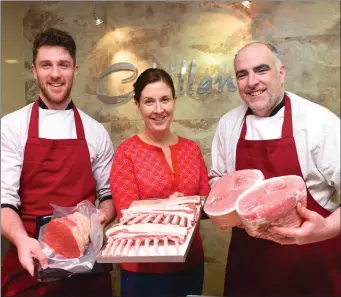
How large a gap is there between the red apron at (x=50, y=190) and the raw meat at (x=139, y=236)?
12.7 inches

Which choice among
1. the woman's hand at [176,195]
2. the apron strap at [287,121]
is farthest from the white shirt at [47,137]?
the apron strap at [287,121]

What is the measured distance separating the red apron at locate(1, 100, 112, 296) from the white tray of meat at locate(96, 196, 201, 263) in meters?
0.27

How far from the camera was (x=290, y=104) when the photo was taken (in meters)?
1.75

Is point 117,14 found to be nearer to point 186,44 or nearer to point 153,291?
point 186,44

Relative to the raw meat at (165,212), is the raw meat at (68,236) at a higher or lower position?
lower

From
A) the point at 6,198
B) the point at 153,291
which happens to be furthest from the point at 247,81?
the point at 6,198

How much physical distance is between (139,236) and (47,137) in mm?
577

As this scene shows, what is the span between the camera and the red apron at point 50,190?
1.81 metres

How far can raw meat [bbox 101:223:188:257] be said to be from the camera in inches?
60.3

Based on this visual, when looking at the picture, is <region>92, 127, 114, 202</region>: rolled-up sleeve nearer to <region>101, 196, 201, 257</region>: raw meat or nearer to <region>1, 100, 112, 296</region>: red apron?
<region>1, 100, 112, 296</region>: red apron

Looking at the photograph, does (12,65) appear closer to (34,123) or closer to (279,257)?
(34,123)

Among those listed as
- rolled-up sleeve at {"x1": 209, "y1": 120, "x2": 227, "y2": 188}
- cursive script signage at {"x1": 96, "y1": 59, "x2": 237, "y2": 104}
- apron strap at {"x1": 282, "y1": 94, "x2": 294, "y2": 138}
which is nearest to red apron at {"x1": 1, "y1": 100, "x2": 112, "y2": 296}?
cursive script signage at {"x1": 96, "y1": 59, "x2": 237, "y2": 104}

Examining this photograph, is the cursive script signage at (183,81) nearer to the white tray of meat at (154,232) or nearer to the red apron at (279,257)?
the red apron at (279,257)

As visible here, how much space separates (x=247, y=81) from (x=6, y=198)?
41.8 inches
